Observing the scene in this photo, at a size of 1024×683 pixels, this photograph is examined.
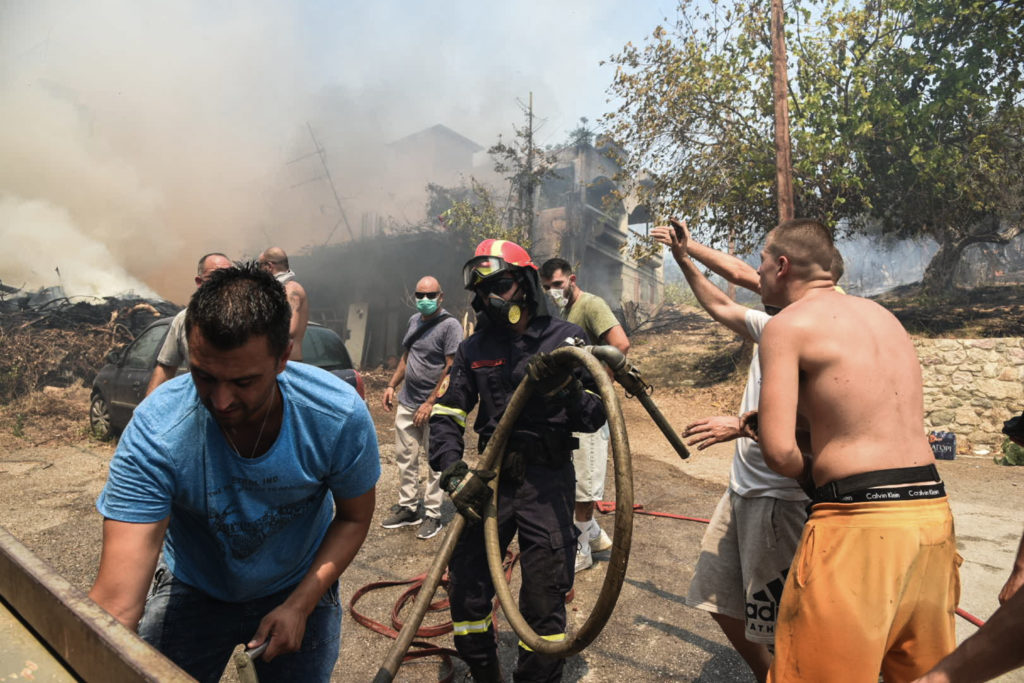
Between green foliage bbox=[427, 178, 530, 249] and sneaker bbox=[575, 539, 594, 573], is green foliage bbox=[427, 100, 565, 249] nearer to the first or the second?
green foliage bbox=[427, 178, 530, 249]

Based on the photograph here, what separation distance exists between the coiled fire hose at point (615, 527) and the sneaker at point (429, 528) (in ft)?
9.45

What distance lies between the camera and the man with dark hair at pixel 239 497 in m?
1.50

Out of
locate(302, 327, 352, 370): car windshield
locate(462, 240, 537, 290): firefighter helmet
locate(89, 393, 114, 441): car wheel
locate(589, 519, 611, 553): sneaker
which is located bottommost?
locate(89, 393, 114, 441): car wheel

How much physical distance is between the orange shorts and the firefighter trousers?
938 millimetres

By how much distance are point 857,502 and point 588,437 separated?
106 inches

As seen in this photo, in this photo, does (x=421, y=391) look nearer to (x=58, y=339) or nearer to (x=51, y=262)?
(x=58, y=339)

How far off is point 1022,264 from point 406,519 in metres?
33.3

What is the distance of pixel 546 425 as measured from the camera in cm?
276

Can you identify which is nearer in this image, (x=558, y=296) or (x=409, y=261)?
(x=558, y=296)

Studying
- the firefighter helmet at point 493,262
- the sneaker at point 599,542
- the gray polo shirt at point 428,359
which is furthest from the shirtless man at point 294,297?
the sneaker at point 599,542

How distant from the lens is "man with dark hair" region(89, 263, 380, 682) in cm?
150

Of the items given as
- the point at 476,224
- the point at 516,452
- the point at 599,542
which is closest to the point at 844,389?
the point at 516,452

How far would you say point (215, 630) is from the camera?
185 centimetres

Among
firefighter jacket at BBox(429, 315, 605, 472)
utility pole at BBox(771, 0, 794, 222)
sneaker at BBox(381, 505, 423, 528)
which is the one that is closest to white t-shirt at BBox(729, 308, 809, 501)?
firefighter jacket at BBox(429, 315, 605, 472)
